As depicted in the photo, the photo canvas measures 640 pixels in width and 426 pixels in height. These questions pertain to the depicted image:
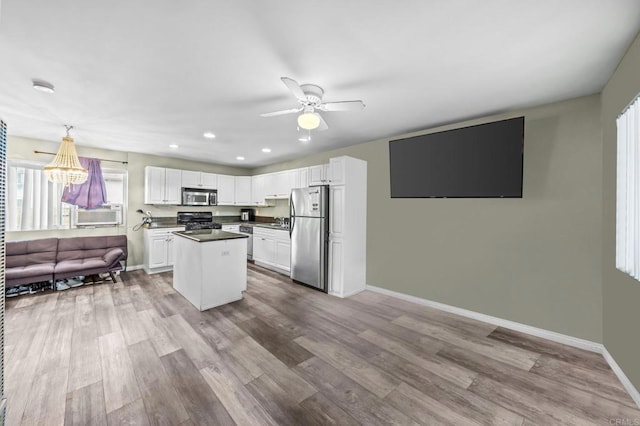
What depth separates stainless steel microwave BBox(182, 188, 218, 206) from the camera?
5693mm

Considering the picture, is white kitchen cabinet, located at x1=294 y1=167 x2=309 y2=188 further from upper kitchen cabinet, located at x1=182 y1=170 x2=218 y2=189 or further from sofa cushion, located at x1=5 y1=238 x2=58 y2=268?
sofa cushion, located at x1=5 y1=238 x2=58 y2=268

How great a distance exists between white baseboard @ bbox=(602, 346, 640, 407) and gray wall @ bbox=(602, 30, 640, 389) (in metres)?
0.04

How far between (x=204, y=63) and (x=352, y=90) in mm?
1337

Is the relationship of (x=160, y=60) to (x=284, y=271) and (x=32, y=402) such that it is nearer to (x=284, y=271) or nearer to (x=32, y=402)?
(x=32, y=402)

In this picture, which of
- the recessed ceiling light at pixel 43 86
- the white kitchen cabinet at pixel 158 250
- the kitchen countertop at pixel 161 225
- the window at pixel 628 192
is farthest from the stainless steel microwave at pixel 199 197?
the window at pixel 628 192

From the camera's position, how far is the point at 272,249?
5.42 metres

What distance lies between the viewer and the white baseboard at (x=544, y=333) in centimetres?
197

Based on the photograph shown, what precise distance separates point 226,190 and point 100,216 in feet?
8.42

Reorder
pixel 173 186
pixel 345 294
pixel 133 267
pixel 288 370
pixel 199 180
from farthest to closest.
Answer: pixel 199 180 < pixel 173 186 < pixel 133 267 < pixel 345 294 < pixel 288 370

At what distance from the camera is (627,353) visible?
1955mm

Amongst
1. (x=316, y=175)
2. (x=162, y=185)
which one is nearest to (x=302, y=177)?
(x=316, y=175)

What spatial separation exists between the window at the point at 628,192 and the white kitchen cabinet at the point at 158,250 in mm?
6030

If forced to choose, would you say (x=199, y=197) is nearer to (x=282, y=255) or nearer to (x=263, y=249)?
(x=263, y=249)

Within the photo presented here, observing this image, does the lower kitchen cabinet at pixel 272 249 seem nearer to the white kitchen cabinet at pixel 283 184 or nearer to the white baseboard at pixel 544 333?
the white kitchen cabinet at pixel 283 184
